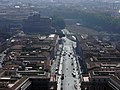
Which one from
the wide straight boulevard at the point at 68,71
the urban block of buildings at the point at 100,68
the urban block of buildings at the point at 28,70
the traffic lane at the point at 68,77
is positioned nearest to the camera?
the urban block of buildings at the point at 28,70

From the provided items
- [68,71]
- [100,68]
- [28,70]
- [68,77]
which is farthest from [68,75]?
[28,70]

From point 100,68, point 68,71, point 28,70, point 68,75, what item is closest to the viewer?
point 28,70

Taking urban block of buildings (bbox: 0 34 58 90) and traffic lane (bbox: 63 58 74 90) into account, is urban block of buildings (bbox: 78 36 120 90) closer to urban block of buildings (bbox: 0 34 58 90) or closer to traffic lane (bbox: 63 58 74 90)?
traffic lane (bbox: 63 58 74 90)

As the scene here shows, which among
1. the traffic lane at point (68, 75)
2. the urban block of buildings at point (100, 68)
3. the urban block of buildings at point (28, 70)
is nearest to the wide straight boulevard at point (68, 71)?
the traffic lane at point (68, 75)

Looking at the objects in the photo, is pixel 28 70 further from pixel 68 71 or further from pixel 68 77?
pixel 68 71

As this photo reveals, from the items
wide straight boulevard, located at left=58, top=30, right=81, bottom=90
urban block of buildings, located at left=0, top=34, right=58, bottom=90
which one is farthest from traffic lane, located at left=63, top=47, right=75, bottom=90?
urban block of buildings, located at left=0, top=34, right=58, bottom=90

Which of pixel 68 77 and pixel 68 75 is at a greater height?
pixel 68 77

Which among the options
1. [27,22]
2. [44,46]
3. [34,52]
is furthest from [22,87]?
[27,22]

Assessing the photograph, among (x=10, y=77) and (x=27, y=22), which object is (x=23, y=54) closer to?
(x=10, y=77)

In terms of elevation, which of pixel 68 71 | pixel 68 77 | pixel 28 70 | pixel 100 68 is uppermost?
pixel 28 70

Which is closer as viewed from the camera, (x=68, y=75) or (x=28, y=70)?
(x=28, y=70)

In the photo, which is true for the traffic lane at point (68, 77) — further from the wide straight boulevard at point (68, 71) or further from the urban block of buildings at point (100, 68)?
the urban block of buildings at point (100, 68)
